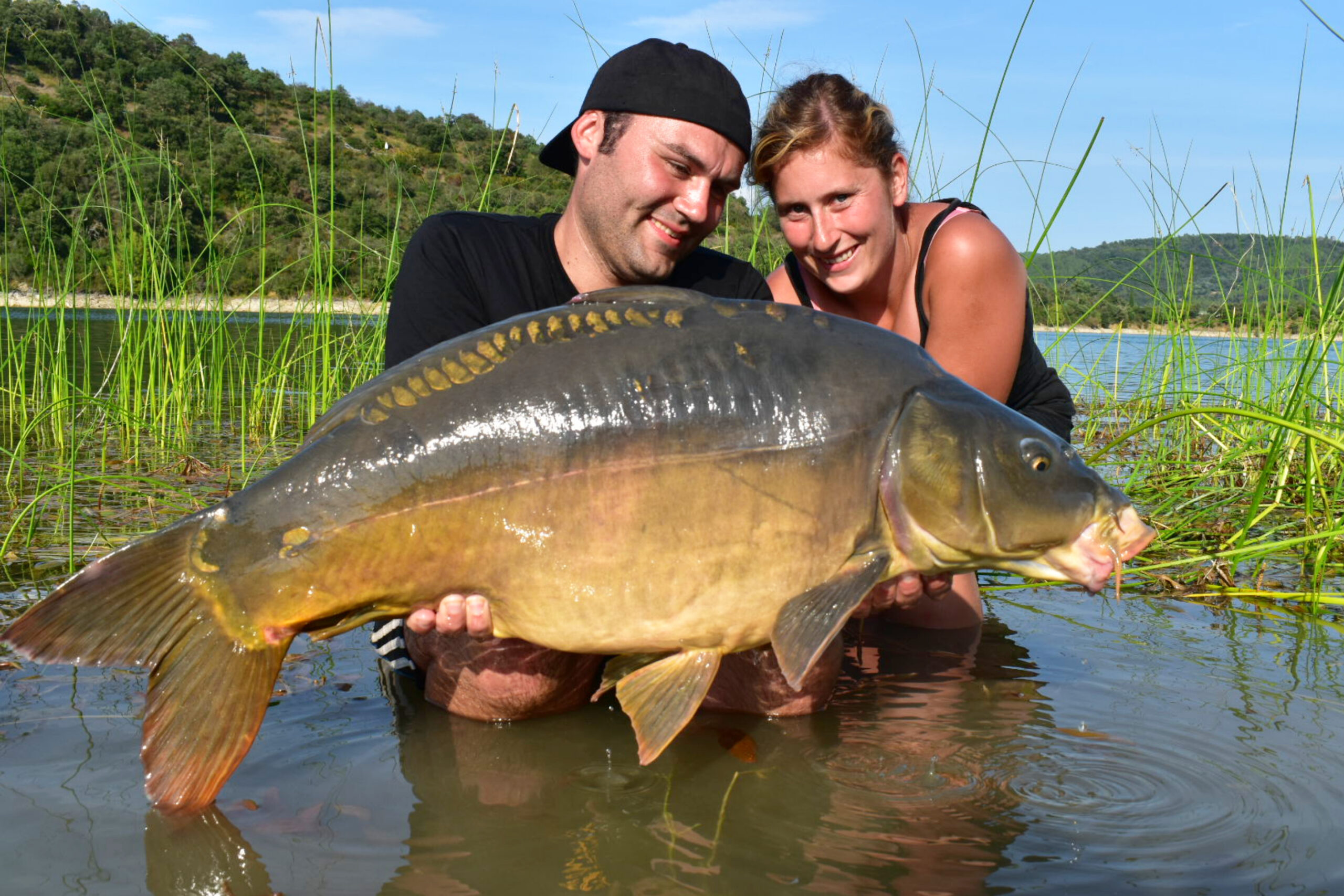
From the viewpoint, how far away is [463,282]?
319 centimetres

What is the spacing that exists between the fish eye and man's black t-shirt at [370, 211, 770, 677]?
1.39 metres

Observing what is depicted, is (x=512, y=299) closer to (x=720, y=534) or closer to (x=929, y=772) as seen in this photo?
(x=720, y=534)

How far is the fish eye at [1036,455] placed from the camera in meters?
2.29

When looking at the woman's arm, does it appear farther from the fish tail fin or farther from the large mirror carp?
the fish tail fin

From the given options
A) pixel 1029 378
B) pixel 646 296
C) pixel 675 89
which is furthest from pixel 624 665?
pixel 1029 378

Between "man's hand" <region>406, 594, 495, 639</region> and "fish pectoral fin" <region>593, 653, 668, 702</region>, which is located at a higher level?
"man's hand" <region>406, 594, 495, 639</region>

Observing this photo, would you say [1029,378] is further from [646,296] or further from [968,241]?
[646,296]

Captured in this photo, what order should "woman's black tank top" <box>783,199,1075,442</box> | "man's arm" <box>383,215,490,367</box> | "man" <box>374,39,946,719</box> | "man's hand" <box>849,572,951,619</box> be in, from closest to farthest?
1. "man's hand" <box>849,572,951,619</box>
2. "man" <box>374,39,946,719</box>
3. "man's arm" <box>383,215,490,367</box>
4. "woman's black tank top" <box>783,199,1075,442</box>

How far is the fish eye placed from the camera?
229 cm

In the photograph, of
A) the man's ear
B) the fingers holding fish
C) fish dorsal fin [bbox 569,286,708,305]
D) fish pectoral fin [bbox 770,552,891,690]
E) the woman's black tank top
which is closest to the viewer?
fish pectoral fin [bbox 770,552,891,690]

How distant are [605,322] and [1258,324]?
512 cm

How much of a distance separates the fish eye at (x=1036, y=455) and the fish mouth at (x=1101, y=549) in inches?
6.8

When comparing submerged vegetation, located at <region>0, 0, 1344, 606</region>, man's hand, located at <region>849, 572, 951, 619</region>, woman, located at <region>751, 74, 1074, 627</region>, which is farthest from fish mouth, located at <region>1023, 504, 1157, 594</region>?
woman, located at <region>751, 74, 1074, 627</region>

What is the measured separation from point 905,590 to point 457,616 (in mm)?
1091
